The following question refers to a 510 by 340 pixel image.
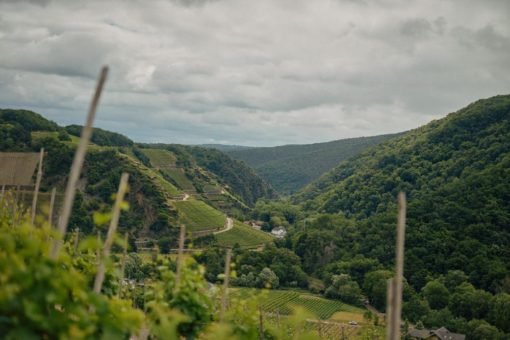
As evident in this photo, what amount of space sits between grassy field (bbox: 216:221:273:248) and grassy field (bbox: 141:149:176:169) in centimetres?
4072

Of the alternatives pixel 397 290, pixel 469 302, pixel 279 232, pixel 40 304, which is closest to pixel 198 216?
pixel 279 232

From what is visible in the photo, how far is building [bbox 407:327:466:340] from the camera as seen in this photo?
135 feet

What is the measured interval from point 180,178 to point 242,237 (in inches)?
1583

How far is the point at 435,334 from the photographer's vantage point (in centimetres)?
4206

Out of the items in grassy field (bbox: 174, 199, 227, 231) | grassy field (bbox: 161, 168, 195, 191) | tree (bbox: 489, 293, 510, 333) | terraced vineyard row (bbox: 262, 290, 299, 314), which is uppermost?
grassy field (bbox: 161, 168, 195, 191)

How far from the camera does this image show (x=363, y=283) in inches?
2382

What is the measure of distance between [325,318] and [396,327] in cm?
5029

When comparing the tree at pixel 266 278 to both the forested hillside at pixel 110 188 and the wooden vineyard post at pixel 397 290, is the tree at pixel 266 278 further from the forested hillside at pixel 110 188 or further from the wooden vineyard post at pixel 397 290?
the wooden vineyard post at pixel 397 290

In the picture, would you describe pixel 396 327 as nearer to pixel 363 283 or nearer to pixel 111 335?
pixel 111 335

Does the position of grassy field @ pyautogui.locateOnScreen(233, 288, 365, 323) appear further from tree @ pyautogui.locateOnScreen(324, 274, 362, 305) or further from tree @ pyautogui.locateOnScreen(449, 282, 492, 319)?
tree @ pyautogui.locateOnScreen(449, 282, 492, 319)

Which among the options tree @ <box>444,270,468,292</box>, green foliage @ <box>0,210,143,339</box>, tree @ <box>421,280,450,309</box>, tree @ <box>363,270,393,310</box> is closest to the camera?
green foliage @ <box>0,210,143,339</box>

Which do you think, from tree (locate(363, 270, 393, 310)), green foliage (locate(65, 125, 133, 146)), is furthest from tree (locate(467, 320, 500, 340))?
green foliage (locate(65, 125, 133, 146))

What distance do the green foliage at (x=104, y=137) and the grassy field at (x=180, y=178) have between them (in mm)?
16176

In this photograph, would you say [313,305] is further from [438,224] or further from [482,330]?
[438,224]
